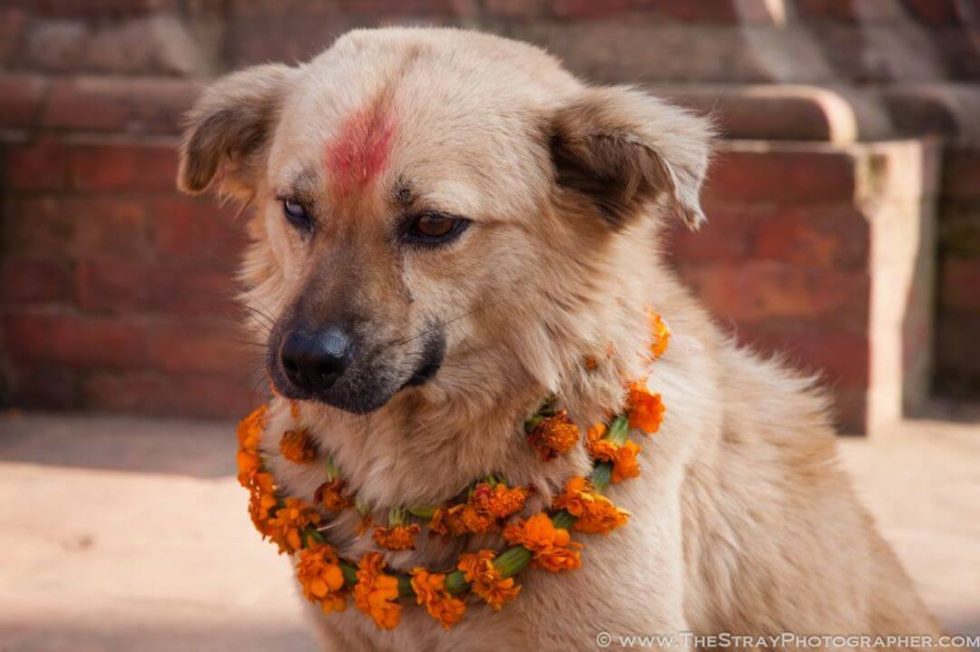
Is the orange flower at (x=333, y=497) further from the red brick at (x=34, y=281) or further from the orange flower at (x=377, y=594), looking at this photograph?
the red brick at (x=34, y=281)

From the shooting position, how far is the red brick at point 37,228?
5.46 m

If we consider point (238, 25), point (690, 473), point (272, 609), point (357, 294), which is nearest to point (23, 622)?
point (272, 609)

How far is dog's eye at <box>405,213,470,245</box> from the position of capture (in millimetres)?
2457

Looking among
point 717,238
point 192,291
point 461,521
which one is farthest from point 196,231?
point 461,521

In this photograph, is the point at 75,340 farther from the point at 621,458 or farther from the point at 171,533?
Result: the point at 621,458

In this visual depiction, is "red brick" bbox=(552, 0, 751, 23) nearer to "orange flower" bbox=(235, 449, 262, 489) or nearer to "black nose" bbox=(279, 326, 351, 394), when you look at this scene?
"orange flower" bbox=(235, 449, 262, 489)

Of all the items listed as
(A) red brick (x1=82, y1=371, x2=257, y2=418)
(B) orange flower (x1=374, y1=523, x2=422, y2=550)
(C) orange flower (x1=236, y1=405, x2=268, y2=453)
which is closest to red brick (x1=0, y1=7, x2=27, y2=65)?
(A) red brick (x1=82, y1=371, x2=257, y2=418)

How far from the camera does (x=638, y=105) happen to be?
2.59m

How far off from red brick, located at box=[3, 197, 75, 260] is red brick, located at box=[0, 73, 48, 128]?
0.36 meters

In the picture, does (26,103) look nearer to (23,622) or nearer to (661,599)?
(23,622)

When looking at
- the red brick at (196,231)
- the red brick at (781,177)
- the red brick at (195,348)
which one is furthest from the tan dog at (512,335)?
the red brick at (195,348)

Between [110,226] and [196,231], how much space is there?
0.39 m

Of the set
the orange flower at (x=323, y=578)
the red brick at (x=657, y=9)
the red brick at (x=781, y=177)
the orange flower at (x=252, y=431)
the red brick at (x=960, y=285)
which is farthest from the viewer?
the red brick at (x=960, y=285)

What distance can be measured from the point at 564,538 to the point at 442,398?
15.4 inches
